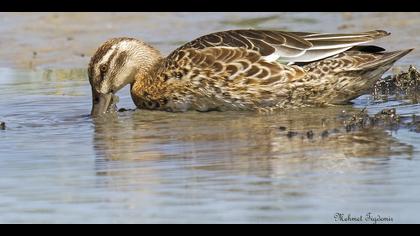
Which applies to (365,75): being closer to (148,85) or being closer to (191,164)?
(148,85)

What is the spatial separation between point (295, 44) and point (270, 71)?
13.9 inches

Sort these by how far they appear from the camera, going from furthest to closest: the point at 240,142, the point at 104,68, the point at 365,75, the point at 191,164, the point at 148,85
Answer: the point at 104,68
the point at 148,85
the point at 365,75
the point at 240,142
the point at 191,164

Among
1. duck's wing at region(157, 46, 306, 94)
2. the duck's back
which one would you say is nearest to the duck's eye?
the duck's back

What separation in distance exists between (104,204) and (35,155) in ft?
6.74

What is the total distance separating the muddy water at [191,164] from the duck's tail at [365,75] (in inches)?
5.2

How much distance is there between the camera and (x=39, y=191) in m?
7.54

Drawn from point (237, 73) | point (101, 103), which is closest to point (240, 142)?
point (237, 73)

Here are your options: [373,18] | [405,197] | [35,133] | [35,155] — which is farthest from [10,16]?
[405,197]

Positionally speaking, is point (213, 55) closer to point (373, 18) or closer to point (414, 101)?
point (414, 101)

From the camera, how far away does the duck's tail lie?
419 inches

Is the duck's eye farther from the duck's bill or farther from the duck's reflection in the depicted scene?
the duck's reflection

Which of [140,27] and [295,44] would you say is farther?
[140,27]

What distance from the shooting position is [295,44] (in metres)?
10.7

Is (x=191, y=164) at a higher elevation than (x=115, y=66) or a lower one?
higher
